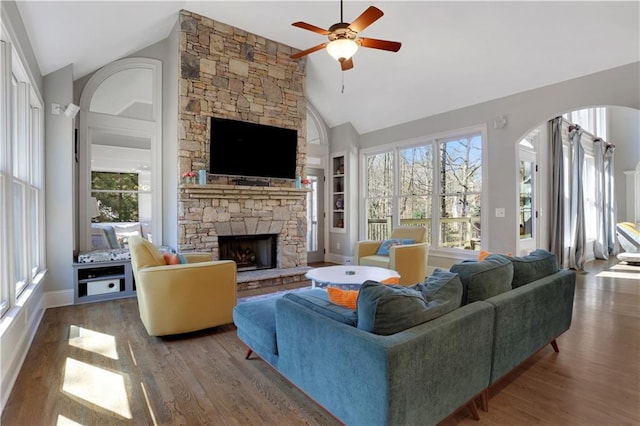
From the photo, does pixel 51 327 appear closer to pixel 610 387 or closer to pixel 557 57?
pixel 610 387

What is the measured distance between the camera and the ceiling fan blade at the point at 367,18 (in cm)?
260

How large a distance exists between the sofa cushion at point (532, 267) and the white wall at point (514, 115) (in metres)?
2.21

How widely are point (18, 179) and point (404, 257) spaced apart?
13.8ft

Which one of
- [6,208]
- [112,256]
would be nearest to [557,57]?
[6,208]

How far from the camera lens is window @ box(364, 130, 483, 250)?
532 cm

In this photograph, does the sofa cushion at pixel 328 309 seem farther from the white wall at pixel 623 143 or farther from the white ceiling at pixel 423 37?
the white wall at pixel 623 143

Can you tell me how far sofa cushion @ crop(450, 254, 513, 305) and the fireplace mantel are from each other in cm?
353

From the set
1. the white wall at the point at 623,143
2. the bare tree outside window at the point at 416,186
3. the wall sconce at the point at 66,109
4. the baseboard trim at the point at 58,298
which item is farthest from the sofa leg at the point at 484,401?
the white wall at the point at 623,143

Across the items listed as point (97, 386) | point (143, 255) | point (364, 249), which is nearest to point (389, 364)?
point (97, 386)

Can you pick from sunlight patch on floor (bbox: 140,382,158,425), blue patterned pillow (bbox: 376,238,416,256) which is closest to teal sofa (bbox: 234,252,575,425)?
sunlight patch on floor (bbox: 140,382,158,425)

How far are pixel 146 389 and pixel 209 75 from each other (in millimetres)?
4108

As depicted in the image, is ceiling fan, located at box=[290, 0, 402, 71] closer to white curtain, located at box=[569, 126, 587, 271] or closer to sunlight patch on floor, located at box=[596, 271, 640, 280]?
white curtain, located at box=[569, 126, 587, 271]

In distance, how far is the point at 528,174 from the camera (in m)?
5.61

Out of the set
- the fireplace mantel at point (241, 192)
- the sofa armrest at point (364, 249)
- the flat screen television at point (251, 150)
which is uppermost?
the flat screen television at point (251, 150)
